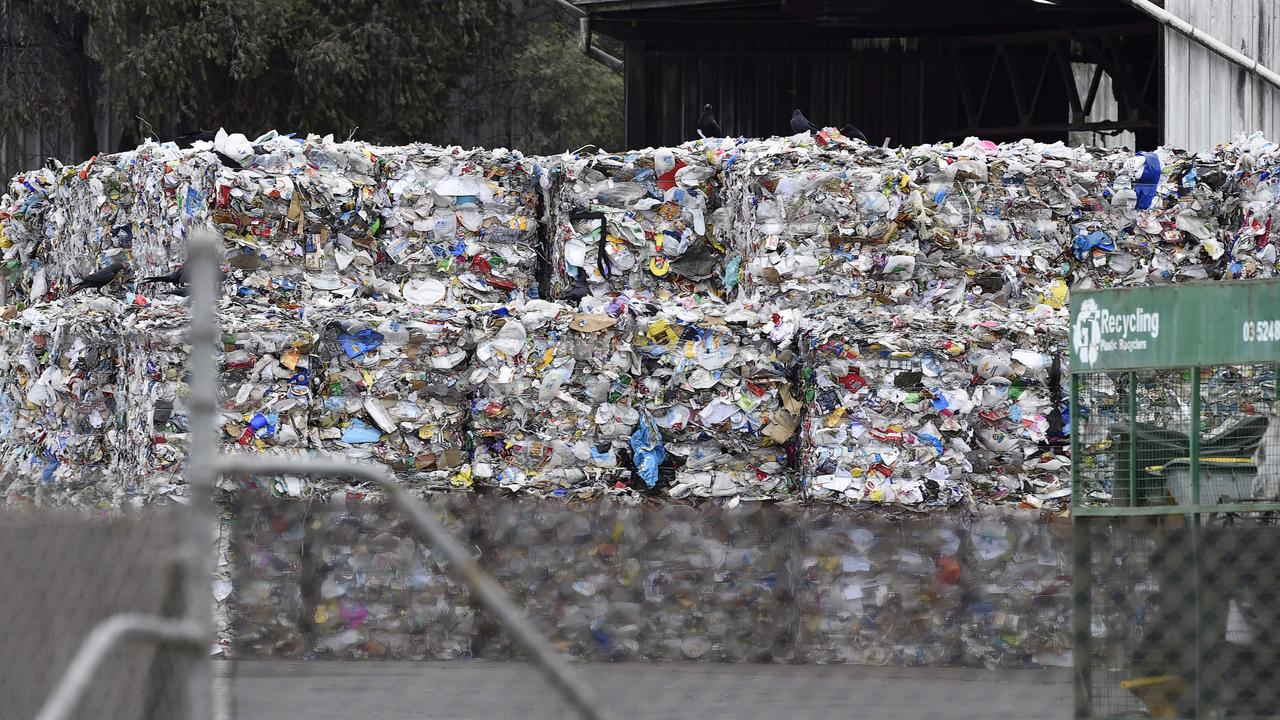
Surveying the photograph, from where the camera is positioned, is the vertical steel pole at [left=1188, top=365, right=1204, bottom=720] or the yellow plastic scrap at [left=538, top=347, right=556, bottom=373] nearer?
the vertical steel pole at [left=1188, top=365, right=1204, bottom=720]

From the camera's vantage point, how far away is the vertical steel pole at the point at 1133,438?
18.8 feet

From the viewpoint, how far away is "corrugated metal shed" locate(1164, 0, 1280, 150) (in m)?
13.3

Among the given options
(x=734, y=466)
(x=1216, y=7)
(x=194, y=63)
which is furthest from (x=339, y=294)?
(x=194, y=63)

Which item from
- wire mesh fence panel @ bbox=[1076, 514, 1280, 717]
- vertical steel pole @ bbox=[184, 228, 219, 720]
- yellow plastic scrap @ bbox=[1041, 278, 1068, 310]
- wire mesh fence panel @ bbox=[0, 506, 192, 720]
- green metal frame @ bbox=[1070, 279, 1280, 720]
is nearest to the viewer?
vertical steel pole @ bbox=[184, 228, 219, 720]

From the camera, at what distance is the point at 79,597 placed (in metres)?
3.91

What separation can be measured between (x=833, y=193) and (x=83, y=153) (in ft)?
62.1

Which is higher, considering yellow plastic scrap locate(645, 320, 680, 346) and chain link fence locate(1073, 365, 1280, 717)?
yellow plastic scrap locate(645, 320, 680, 346)

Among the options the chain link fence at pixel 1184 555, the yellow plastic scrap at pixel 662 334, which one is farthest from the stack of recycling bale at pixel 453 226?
the chain link fence at pixel 1184 555

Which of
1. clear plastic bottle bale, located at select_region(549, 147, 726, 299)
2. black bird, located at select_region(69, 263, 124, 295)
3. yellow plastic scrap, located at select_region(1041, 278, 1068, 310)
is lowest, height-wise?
yellow plastic scrap, located at select_region(1041, 278, 1068, 310)

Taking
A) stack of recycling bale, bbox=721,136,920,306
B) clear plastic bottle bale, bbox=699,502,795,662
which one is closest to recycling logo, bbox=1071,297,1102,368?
clear plastic bottle bale, bbox=699,502,795,662

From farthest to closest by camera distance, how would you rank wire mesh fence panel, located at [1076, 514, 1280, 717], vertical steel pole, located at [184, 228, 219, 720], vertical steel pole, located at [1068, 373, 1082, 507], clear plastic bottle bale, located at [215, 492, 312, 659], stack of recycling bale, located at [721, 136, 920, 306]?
stack of recycling bale, located at [721, 136, 920, 306], vertical steel pole, located at [1068, 373, 1082, 507], wire mesh fence panel, located at [1076, 514, 1280, 717], clear plastic bottle bale, located at [215, 492, 312, 659], vertical steel pole, located at [184, 228, 219, 720]

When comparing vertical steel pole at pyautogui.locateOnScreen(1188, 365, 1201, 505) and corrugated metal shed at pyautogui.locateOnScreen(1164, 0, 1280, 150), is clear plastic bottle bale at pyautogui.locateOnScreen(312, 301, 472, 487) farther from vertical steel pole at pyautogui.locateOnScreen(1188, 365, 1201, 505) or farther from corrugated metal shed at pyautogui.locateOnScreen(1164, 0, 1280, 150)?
corrugated metal shed at pyautogui.locateOnScreen(1164, 0, 1280, 150)

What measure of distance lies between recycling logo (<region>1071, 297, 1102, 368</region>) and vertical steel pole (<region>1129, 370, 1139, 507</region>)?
0.20 m

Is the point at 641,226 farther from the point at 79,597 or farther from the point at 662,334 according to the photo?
the point at 79,597
